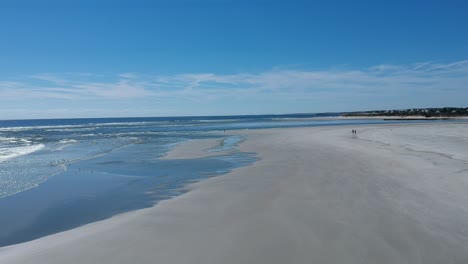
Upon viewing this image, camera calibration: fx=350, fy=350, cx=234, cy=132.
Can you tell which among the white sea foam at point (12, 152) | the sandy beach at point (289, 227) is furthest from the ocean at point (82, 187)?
the white sea foam at point (12, 152)

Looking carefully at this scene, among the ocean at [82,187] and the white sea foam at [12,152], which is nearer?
the ocean at [82,187]

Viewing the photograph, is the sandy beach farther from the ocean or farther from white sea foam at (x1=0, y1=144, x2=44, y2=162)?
white sea foam at (x1=0, y1=144, x2=44, y2=162)

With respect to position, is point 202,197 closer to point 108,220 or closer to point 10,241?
point 108,220

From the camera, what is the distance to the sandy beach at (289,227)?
5910 millimetres

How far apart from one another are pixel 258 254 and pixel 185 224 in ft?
7.57

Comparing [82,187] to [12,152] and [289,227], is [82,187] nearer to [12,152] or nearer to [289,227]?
[289,227]

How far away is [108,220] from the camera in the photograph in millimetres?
8336

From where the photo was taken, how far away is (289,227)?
723cm

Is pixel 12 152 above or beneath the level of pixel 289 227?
beneath

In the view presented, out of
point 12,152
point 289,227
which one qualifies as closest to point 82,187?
point 289,227

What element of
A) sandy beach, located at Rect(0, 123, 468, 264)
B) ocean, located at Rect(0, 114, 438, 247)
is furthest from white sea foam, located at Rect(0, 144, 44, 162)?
sandy beach, located at Rect(0, 123, 468, 264)

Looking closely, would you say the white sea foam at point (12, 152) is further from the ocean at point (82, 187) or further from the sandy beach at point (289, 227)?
the sandy beach at point (289, 227)

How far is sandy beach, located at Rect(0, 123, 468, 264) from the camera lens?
591cm

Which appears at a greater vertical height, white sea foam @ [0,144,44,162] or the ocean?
the ocean
